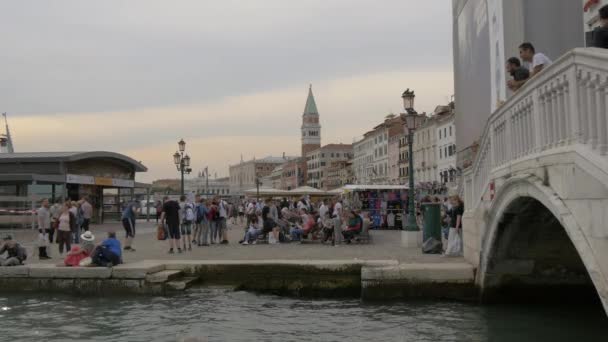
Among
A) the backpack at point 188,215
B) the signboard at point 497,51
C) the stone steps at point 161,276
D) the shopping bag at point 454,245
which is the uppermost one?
the signboard at point 497,51

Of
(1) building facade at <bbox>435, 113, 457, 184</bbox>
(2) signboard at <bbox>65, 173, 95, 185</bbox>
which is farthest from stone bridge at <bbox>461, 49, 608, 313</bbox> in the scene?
(1) building facade at <bbox>435, 113, 457, 184</bbox>

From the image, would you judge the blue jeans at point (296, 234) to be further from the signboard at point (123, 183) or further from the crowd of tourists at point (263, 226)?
the signboard at point (123, 183)

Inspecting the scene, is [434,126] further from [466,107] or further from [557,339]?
[557,339]

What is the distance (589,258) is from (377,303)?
6.48 m

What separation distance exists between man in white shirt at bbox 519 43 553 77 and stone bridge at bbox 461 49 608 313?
48 centimetres

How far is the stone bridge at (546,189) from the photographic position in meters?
5.34

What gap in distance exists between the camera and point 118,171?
38188 millimetres

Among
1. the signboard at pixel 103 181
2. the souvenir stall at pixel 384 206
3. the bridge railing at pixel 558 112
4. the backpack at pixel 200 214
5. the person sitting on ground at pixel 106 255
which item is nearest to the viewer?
the bridge railing at pixel 558 112

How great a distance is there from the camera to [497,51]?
693 inches

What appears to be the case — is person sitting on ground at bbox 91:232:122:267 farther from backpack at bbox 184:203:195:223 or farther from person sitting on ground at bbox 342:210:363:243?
person sitting on ground at bbox 342:210:363:243

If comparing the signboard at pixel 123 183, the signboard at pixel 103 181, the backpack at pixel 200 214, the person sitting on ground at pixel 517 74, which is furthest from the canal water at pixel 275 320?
the signboard at pixel 123 183

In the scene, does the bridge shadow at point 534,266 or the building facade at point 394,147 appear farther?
the building facade at point 394,147

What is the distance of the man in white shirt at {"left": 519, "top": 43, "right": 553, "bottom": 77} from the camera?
804cm

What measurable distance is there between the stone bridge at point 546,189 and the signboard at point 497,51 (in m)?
4.89
